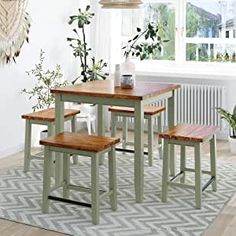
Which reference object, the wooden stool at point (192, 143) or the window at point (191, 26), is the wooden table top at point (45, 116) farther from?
the window at point (191, 26)

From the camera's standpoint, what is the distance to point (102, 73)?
622cm

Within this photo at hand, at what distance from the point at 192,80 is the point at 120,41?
114cm

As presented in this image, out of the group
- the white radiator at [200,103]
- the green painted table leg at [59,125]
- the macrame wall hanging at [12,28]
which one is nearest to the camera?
the green painted table leg at [59,125]

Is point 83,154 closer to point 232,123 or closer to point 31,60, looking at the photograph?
point 31,60

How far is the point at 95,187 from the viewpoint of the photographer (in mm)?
3342

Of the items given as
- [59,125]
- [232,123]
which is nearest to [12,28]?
[59,125]

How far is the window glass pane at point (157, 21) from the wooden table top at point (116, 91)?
2.19m

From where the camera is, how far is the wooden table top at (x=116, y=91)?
3722 mm

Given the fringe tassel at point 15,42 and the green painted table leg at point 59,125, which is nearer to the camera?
the green painted table leg at point 59,125

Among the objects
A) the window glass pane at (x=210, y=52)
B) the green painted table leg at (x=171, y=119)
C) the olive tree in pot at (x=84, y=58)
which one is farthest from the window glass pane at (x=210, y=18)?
the green painted table leg at (x=171, y=119)

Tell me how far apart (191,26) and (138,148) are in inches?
116

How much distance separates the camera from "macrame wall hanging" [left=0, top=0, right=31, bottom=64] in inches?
189

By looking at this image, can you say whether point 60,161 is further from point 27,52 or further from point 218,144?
point 218,144

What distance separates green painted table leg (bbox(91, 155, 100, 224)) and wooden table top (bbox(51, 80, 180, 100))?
0.60m
